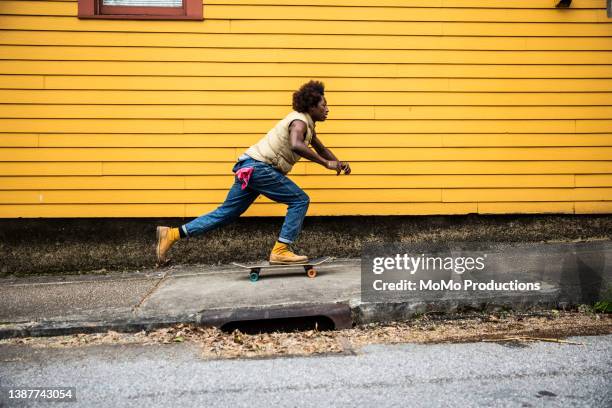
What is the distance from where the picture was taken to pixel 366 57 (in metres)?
5.86

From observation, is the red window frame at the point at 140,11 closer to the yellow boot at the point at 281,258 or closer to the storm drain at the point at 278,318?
the yellow boot at the point at 281,258

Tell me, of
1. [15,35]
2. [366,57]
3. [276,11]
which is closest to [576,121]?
[366,57]

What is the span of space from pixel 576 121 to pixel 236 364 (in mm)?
5002

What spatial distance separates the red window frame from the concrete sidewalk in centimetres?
288

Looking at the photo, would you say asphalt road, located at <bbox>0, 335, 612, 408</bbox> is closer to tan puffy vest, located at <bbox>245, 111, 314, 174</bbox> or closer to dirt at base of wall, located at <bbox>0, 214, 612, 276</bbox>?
tan puffy vest, located at <bbox>245, 111, 314, 174</bbox>

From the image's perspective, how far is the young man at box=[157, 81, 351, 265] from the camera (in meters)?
4.79

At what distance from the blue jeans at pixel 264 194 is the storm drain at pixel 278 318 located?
39.0 inches

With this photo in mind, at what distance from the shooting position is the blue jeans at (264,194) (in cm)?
489

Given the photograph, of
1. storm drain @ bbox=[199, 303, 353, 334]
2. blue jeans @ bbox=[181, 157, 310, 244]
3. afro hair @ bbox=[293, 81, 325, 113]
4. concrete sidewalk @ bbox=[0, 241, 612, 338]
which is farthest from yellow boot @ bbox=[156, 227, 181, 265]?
afro hair @ bbox=[293, 81, 325, 113]

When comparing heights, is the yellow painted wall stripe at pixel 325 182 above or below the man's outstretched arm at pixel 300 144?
below

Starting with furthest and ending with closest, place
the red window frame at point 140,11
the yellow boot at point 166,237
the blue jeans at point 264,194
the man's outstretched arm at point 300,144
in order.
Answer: the red window frame at point 140,11
the yellow boot at point 166,237
the blue jeans at point 264,194
the man's outstretched arm at point 300,144

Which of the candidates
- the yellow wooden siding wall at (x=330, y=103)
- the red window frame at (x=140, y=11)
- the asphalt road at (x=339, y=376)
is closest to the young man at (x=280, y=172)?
the yellow wooden siding wall at (x=330, y=103)

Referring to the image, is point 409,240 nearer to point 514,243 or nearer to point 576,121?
point 514,243

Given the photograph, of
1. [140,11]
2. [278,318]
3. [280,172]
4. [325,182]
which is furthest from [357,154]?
[140,11]
